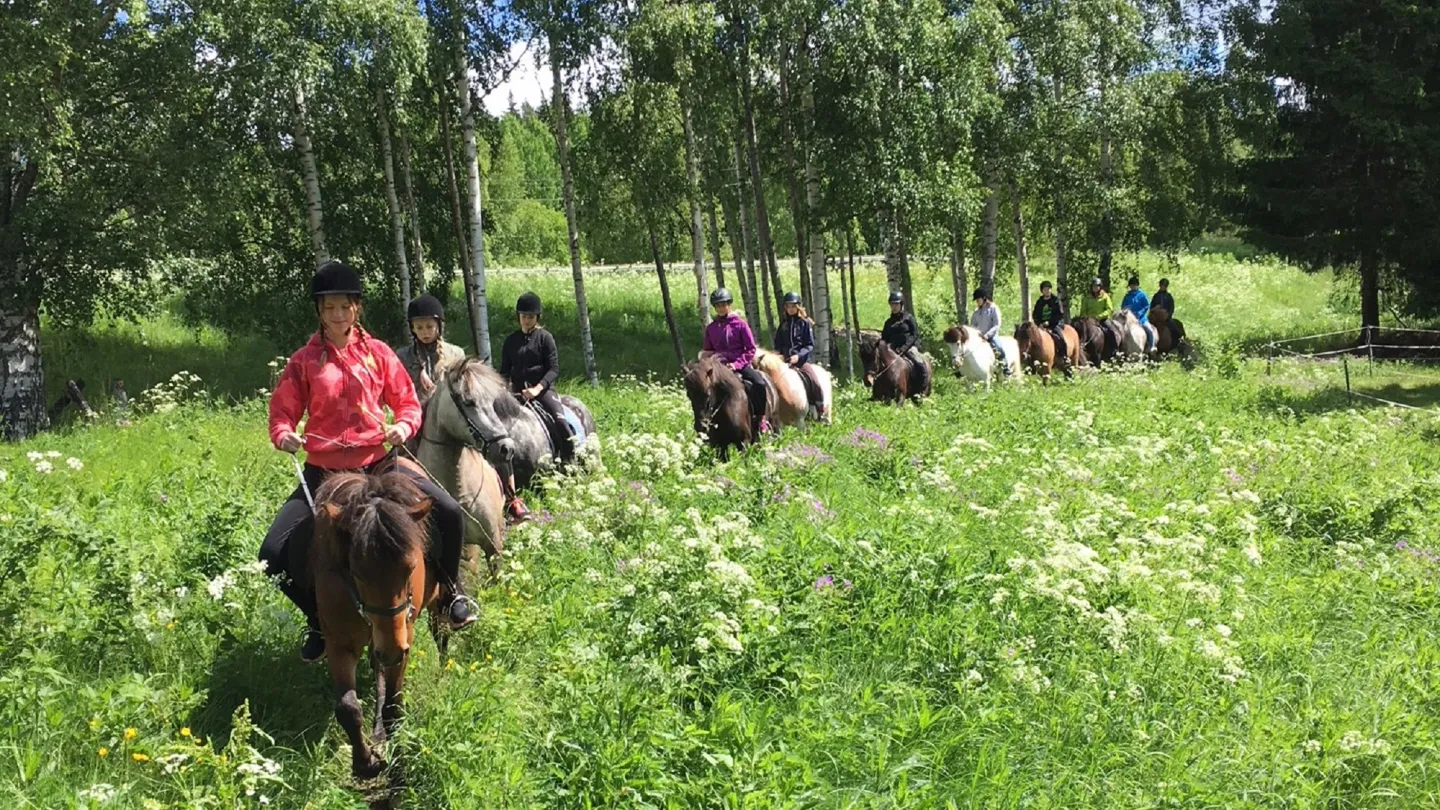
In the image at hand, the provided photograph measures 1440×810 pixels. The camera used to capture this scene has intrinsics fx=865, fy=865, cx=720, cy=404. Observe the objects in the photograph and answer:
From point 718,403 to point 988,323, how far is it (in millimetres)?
9065

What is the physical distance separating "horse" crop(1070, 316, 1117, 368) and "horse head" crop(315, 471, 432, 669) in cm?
1868

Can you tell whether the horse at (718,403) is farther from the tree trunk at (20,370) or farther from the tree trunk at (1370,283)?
the tree trunk at (1370,283)

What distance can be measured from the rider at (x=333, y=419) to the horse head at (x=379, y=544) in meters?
0.37

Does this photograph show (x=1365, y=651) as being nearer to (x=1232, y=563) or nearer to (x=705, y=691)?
(x=1232, y=563)

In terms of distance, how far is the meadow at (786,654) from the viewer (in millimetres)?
3963

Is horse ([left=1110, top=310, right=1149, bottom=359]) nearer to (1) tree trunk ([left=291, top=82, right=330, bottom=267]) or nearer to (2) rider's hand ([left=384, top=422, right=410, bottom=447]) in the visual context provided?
(1) tree trunk ([left=291, top=82, right=330, bottom=267])

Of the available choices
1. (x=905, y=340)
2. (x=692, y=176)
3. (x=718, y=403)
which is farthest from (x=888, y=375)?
(x=692, y=176)

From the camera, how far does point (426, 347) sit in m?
7.04

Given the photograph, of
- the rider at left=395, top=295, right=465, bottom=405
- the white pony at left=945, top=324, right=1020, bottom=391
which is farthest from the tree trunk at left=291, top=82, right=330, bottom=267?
the white pony at left=945, top=324, right=1020, bottom=391

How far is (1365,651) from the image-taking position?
18.1 ft

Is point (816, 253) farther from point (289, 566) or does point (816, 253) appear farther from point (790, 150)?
point (289, 566)

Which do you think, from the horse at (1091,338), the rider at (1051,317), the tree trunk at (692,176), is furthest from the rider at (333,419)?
the horse at (1091,338)

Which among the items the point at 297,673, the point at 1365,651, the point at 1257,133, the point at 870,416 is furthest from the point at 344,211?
the point at 1257,133

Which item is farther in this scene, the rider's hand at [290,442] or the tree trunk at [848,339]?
the tree trunk at [848,339]
